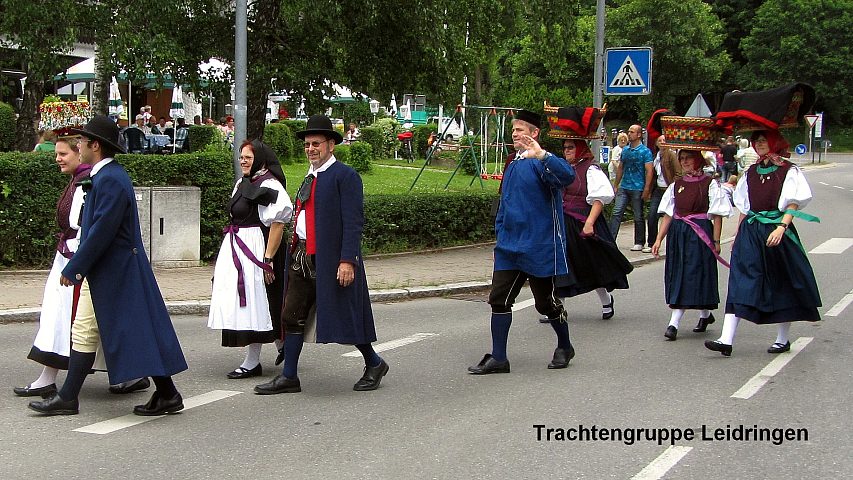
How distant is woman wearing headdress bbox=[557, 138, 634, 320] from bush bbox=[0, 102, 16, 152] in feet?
58.2

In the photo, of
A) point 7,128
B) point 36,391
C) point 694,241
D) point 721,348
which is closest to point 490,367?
point 721,348

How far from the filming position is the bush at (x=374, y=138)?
37750 mm

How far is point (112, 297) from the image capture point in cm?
636

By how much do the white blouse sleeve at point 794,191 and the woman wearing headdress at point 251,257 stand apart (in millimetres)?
3734

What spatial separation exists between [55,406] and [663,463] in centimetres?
360

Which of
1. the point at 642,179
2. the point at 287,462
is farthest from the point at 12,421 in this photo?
the point at 642,179

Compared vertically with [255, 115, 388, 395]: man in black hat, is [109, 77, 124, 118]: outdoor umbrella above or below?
above

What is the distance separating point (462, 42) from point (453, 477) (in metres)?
11.0

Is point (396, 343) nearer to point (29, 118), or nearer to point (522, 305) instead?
point (522, 305)

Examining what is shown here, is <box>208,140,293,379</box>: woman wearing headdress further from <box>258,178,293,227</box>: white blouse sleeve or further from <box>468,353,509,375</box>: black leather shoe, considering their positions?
<box>468,353,509,375</box>: black leather shoe

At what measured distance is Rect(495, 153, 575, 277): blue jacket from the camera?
7.62 metres

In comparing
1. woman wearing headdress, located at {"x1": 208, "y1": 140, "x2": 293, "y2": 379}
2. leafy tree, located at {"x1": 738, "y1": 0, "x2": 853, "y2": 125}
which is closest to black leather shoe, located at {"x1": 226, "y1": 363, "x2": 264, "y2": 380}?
woman wearing headdress, located at {"x1": 208, "y1": 140, "x2": 293, "y2": 379}

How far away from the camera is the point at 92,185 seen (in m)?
6.38

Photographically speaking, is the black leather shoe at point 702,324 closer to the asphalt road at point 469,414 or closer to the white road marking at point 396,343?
the asphalt road at point 469,414
